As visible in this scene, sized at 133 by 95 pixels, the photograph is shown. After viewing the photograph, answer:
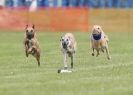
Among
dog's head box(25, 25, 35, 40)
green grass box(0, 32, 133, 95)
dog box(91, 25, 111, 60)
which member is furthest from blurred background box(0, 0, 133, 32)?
dog's head box(25, 25, 35, 40)

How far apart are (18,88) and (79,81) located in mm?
1799

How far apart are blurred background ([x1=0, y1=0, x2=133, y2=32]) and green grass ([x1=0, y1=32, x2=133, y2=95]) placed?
14958mm

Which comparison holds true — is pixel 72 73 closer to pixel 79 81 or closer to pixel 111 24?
pixel 79 81

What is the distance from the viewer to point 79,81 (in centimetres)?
1711

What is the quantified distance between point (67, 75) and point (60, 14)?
2717cm

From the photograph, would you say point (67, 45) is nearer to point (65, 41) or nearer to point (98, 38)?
point (65, 41)

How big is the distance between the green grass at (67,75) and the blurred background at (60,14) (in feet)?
49.1

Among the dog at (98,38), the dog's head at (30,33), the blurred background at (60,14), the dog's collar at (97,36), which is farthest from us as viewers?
the blurred background at (60,14)

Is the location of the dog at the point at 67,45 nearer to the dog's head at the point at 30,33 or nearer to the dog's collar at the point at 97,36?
the dog's head at the point at 30,33

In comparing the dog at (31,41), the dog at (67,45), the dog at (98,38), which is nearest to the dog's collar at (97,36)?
the dog at (98,38)

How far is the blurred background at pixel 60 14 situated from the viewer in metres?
45.2

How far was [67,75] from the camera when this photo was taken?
61.3ft

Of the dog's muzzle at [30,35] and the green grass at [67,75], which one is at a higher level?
the dog's muzzle at [30,35]

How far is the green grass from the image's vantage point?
15.6 meters
